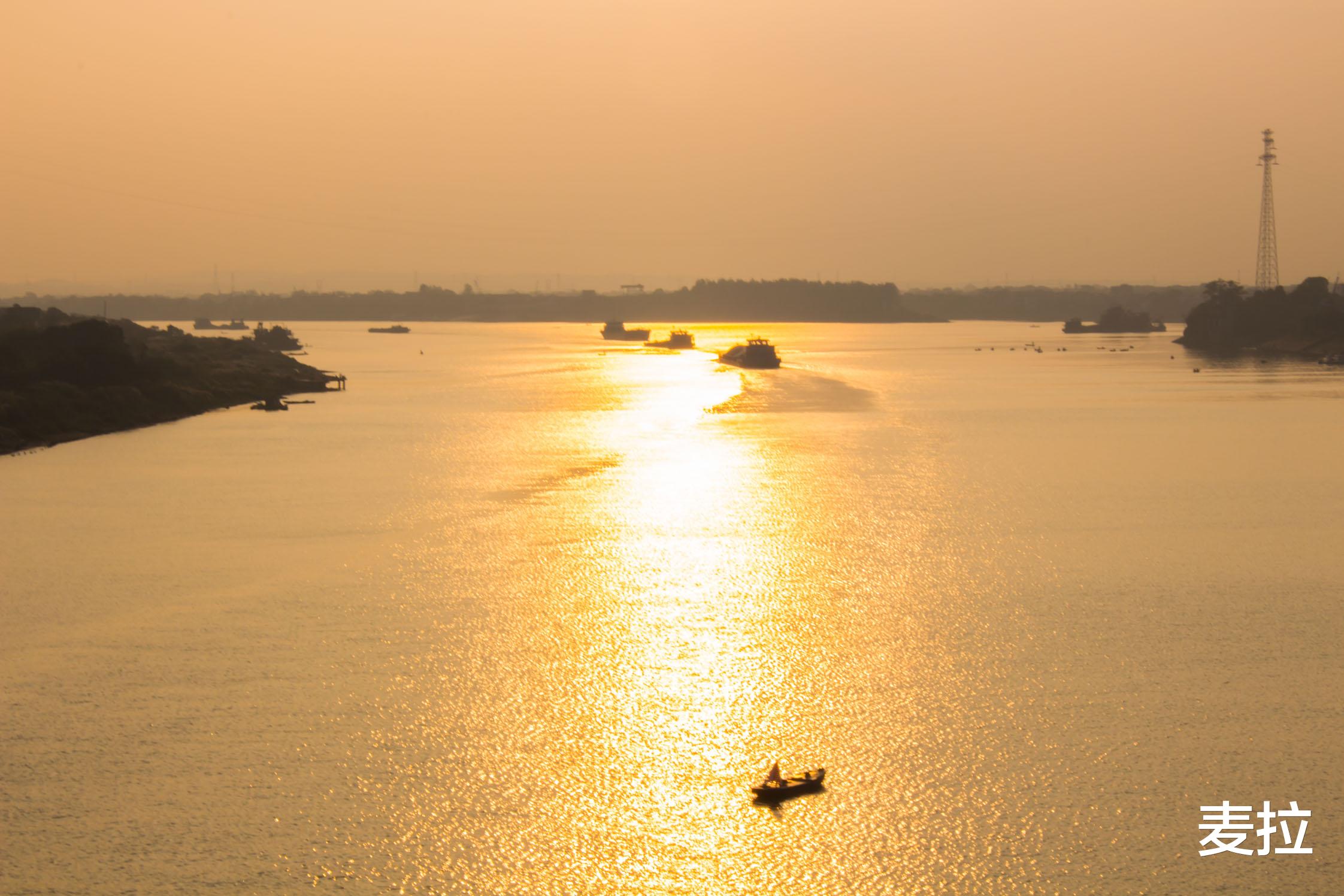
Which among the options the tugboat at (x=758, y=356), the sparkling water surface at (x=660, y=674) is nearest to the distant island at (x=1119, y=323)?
the tugboat at (x=758, y=356)

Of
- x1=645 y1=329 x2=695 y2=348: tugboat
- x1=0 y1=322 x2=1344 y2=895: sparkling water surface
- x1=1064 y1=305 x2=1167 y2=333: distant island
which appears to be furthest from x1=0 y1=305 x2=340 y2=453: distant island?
x1=1064 y1=305 x2=1167 y2=333: distant island

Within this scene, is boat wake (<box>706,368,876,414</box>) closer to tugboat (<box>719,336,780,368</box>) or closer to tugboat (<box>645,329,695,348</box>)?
tugboat (<box>719,336,780,368</box>)

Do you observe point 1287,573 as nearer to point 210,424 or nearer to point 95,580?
point 95,580

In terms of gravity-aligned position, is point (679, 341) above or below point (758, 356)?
above

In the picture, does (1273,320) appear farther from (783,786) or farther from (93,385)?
(783,786)

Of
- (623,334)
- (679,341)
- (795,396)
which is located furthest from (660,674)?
(623,334)

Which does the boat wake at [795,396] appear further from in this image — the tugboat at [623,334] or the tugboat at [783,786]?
the tugboat at [623,334]
